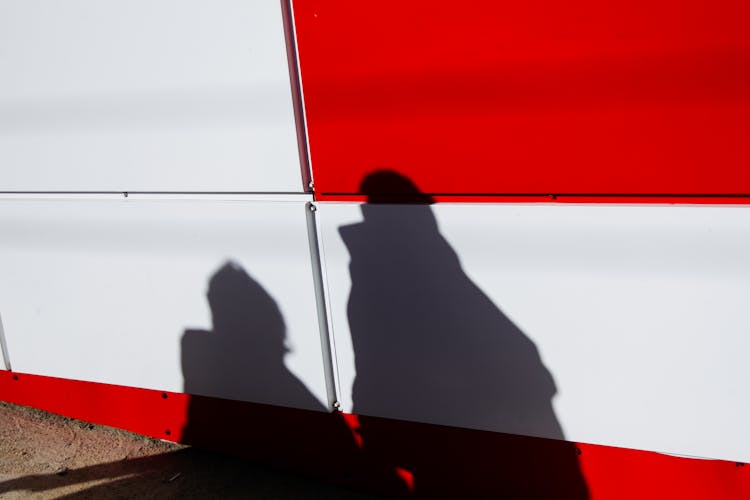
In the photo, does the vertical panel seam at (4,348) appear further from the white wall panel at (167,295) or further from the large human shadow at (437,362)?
the large human shadow at (437,362)

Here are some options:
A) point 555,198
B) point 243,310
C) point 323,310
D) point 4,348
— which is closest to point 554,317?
point 555,198

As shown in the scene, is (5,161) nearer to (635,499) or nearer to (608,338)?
(608,338)

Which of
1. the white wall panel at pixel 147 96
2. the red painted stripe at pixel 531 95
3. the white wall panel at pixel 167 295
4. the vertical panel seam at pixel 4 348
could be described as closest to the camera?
the red painted stripe at pixel 531 95

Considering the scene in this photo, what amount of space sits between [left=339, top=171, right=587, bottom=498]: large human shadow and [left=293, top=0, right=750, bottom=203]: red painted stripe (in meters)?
0.19

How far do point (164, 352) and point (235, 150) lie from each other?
3.58 feet

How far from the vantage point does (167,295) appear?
3.77m

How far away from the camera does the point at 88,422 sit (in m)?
4.48

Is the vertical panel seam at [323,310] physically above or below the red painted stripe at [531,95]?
below

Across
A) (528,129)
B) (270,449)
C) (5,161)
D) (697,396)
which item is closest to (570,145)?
(528,129)

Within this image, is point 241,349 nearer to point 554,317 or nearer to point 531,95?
point 554,317

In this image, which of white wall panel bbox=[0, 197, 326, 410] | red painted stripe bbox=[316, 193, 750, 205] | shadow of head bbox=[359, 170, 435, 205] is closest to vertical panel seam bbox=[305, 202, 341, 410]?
white wall panel bbox=[0, 197, 326, 410]

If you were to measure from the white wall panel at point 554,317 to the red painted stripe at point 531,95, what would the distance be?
130 mm

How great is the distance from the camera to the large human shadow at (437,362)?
321 centimetres

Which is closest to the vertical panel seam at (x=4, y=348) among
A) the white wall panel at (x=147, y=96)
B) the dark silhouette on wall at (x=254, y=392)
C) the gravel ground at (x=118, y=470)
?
the gravel ground at (x=118, y=470)
